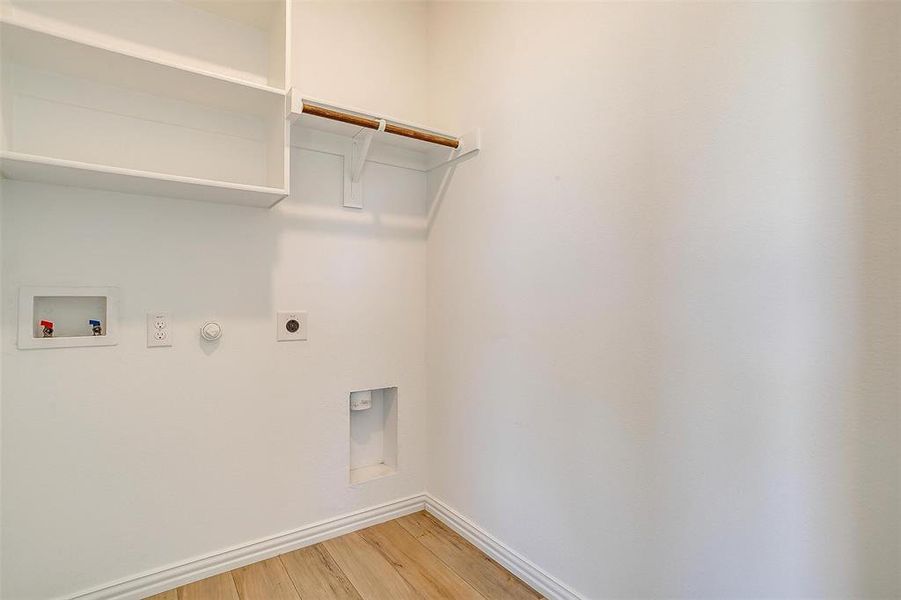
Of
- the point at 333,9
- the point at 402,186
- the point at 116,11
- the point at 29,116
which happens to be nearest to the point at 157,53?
the point at 116,11

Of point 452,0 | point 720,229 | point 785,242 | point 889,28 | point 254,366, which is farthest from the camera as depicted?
point 452,0

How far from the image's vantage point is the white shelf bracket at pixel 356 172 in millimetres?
1780

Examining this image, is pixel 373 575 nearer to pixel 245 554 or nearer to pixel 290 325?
pixel 245 554

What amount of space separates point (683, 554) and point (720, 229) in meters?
0.83

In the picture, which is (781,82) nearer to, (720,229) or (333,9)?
(720,229)

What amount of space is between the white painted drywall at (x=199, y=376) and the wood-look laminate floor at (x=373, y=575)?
13 centimetres

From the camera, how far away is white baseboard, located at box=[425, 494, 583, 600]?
1.45 metres

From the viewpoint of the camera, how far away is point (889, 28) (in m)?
0.79

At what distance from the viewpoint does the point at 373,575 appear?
5.24 feet

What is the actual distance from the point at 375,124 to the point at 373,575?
5.57ft

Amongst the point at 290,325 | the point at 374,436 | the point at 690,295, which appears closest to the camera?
the point at 690,295

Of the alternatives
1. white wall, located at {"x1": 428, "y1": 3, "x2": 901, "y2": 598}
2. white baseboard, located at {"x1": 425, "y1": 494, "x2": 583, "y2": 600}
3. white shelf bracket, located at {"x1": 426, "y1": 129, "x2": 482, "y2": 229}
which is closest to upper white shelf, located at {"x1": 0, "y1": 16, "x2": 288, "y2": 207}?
white shelf bracket, located at {"x1": 426, "y1": 129, "x2": 482, "y2": 229}

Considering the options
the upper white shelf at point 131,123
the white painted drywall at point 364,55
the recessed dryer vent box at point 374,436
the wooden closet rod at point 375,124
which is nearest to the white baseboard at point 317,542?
the recessed dryer vent box at point 374,436

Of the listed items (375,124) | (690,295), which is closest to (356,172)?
(375,124)
